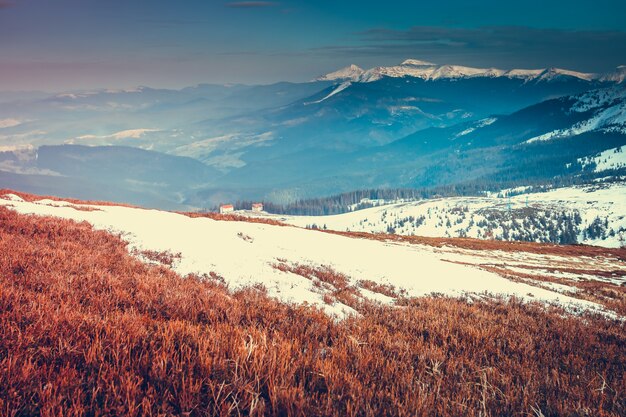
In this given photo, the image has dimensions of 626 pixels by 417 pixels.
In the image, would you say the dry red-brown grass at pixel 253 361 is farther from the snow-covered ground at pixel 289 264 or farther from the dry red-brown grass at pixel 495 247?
the dry red-brown grass at pixel 495 247

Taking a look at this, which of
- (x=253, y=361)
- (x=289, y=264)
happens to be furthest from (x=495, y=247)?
(x=253, y=361)

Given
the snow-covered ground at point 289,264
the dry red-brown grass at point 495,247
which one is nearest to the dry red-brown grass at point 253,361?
the snow-covered ground at point 289,264

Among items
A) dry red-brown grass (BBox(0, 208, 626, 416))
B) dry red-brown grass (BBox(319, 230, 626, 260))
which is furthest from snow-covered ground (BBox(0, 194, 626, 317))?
dry red-brown grass (BBox(319, 230, 626, 260))

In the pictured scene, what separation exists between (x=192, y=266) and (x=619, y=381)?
1097 centimetres

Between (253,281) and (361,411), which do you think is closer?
(361,411)

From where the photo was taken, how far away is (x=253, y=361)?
12.5 feet

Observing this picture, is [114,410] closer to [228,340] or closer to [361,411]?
[228,340]

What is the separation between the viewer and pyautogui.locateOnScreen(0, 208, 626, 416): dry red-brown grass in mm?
3062

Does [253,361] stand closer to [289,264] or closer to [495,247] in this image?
[289,264]

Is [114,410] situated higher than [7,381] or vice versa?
[7,381]

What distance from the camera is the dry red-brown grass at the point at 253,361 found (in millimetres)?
3062

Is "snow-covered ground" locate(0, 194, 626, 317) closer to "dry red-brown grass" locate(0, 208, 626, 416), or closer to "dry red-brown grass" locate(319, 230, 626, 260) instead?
"dry red-brown grass" locate(0, 208, 626, 416)

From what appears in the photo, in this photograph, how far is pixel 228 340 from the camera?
14.5 ft

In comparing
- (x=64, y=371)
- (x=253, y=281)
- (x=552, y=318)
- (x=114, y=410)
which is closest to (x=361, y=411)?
(x=114, y=410)
